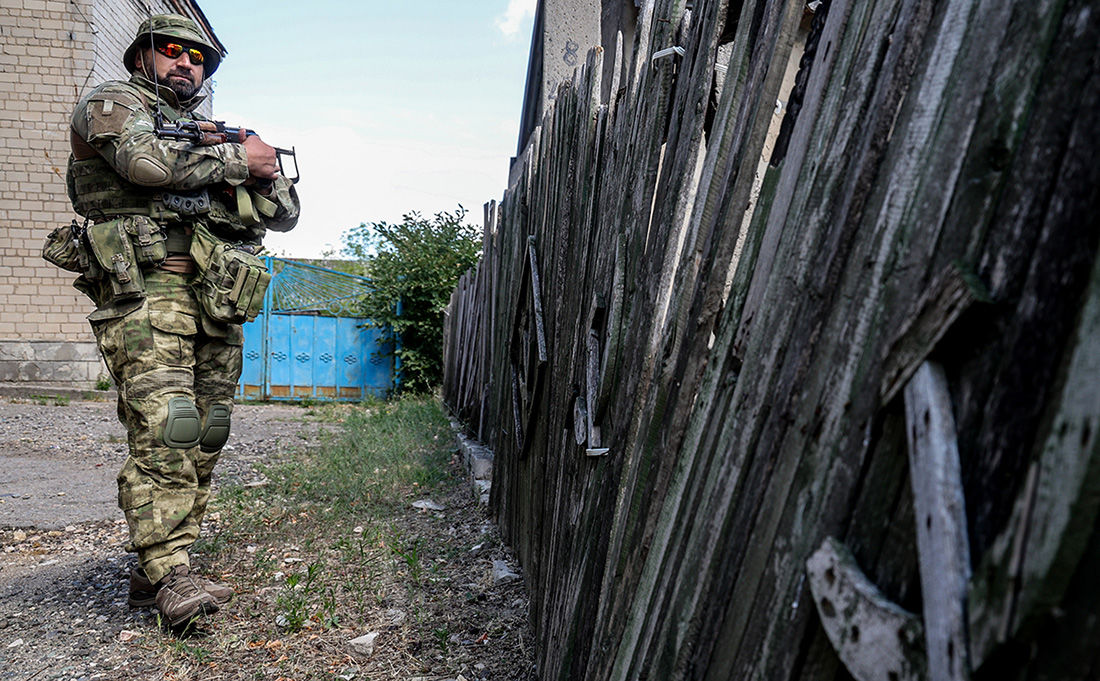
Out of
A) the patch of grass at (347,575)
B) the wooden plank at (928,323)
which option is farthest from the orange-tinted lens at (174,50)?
the wooden plank at (928,323)

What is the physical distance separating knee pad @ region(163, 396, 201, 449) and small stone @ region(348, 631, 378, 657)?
1.09 m

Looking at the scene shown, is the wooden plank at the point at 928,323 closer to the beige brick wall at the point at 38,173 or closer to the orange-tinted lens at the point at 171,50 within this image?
the orange-tinted lens at the point at 171,50

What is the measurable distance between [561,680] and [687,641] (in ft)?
3.13

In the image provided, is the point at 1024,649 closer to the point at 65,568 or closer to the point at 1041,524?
the point at 1041,524

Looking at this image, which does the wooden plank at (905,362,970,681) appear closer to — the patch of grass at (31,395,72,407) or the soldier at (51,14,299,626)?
the soldier at (51,14,299,626)

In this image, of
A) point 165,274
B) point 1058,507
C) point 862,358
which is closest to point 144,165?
point 165,274

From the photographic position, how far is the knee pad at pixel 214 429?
10.8 feet

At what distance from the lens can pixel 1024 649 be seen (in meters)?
0.50

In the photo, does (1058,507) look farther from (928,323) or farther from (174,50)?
(174,50)

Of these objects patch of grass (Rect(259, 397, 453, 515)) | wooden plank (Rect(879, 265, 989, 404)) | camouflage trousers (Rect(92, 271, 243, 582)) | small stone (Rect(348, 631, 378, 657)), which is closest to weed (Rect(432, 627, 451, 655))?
small stone (Rect(348, 631, 378, 657))

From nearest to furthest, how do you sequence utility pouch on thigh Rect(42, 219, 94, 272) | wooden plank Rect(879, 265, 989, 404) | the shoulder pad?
1. wooden plank Rect(879, 265, 989, 404)
2. the shoulder pad
3. utility pouch on thigh Rect(42, 219, 94, 272)

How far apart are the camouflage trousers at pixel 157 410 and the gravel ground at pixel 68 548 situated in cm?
31

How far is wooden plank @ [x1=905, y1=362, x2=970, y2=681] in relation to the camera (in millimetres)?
549

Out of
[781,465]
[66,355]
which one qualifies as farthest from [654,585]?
[66,355]
